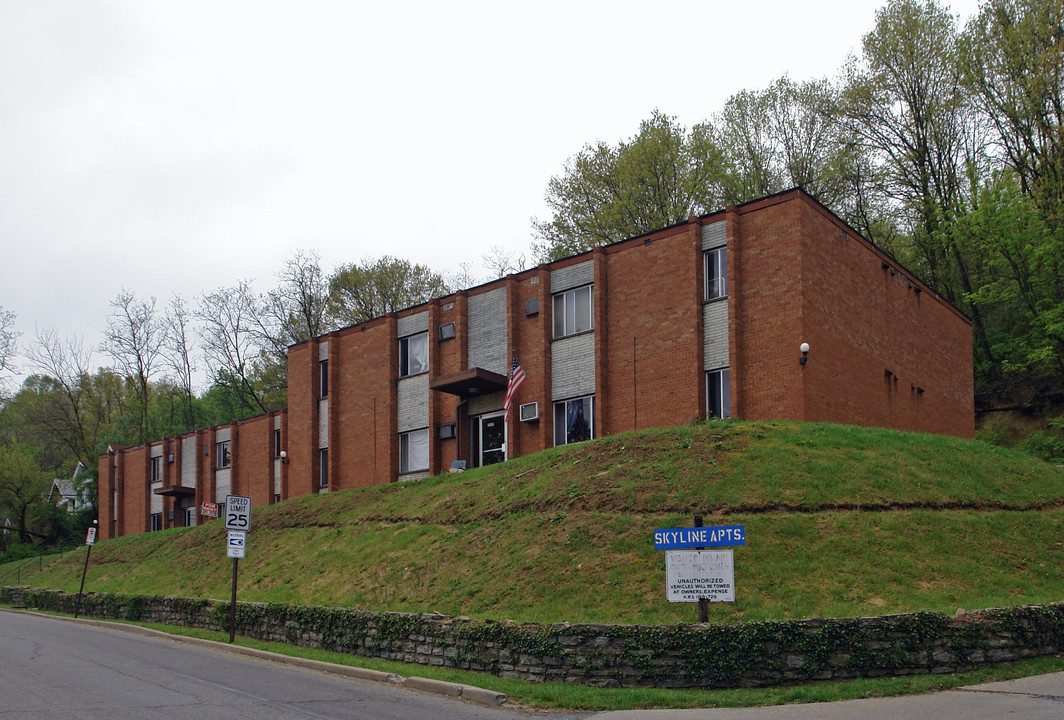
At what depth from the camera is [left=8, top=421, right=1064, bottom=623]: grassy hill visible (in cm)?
1355

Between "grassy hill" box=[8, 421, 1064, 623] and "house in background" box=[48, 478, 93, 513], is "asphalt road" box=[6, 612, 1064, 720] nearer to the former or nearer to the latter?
"grassy hill" box=[8, 421, 1064, 623]

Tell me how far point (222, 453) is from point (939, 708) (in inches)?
1655

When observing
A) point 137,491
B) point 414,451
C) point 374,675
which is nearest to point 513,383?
point 414,451

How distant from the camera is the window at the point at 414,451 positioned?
31.6m

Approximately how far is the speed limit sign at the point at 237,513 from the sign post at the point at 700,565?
10.1m

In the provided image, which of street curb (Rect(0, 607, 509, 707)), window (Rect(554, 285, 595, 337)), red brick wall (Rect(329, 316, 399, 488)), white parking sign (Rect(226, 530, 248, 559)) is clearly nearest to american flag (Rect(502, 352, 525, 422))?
window (Rect(554, 285, 595, 337))

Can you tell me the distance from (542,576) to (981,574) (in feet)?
22.9

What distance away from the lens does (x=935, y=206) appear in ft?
139

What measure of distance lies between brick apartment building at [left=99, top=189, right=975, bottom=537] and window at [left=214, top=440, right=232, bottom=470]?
9.56 m

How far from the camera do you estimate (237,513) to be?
18.8m

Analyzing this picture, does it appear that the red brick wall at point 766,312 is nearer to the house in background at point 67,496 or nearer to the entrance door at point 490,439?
the entrance door at point 490,439

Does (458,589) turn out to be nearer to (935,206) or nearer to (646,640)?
(646,640)

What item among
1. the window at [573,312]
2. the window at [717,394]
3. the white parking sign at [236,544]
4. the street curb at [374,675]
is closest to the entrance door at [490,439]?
the window at [573,312]

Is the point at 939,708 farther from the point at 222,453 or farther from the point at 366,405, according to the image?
the point at 222,453
